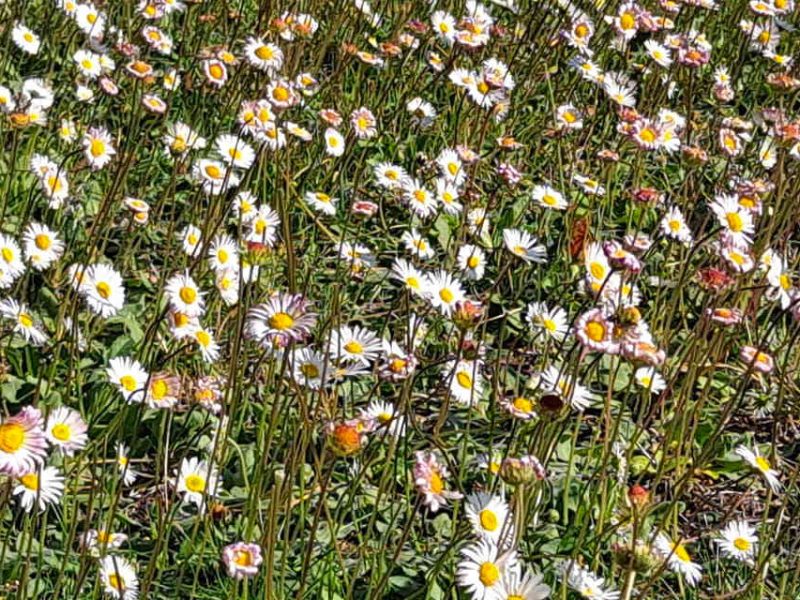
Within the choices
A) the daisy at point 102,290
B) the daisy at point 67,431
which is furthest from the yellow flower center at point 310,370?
the daisy at point 102,290

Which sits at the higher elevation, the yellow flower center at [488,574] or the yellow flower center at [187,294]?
the yellow flower center at [187,294]

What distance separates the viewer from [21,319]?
1831 mm

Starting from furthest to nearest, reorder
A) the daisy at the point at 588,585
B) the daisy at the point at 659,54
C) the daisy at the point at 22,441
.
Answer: the daisy at the point at 659,54
the daisy at the point at 588,585
the daisy at the point at 22,441

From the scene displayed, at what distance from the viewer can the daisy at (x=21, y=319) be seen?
5.87 ft

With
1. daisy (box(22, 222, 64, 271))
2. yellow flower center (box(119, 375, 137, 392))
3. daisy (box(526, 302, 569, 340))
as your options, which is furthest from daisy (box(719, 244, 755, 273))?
daisy (box(22, 222, 64, 271))

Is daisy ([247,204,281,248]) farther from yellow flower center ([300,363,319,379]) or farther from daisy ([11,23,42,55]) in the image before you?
daisy ([11,23,42,55])

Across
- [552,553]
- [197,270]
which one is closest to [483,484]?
[552,553]

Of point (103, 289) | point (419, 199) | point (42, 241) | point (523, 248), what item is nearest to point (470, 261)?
point (523, 248)

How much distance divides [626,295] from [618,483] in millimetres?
324

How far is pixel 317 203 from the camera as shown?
2.50m

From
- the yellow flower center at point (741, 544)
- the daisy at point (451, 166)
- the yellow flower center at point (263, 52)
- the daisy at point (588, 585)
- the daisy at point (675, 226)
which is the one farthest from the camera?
the yellow flower center at point (263, 52)

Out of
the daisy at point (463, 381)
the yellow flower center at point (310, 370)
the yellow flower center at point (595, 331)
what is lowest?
the yellow flower center at point (310, 370)

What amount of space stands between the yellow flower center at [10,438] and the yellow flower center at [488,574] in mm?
599

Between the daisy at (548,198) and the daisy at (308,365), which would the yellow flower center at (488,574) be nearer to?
the daisy at (308,365)
